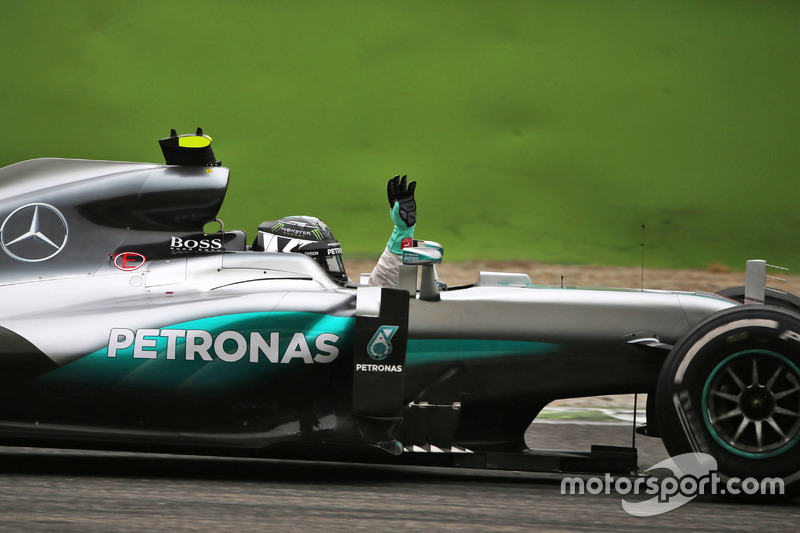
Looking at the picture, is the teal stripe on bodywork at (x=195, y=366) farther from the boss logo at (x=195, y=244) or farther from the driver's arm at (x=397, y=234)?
the driver's arm at (x=397, y=234)

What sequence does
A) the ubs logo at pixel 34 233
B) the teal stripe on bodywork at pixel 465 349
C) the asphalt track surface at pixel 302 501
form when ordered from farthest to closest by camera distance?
the ubs logo at pixel 34 233, the teal stripe on bodywork at pixel 465 349, the asphalt track surface at pixel 302 501

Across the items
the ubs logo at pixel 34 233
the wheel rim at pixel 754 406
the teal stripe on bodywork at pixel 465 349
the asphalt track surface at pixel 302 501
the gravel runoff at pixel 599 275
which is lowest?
the asphalt track surface at pixel 302 501

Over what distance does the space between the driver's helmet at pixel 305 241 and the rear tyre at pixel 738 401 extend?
7.44ft

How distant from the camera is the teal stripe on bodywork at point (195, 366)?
447 cm

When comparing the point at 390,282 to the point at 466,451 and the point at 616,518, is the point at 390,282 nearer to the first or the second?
the point at 466,451

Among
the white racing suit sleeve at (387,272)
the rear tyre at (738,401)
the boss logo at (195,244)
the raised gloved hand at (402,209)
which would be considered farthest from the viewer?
the raised gloved hand at (402,209)

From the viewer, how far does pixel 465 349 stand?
15.3 ft

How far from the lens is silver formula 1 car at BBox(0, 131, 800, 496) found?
14.7 feet

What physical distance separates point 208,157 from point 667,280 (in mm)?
8317

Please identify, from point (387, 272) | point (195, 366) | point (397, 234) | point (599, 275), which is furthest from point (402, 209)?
point (599, 275)

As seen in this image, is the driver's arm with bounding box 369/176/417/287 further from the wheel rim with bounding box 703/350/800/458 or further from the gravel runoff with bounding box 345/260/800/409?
the gravel runoff with bounding box 345/260/800/409

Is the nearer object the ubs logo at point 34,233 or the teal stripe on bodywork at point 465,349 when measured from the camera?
the teal stripe on bodywork at point 465,349

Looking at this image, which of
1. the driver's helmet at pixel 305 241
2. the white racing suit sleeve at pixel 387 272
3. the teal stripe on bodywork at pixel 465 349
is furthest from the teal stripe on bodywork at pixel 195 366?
the driver's helmet at pixel 305 241

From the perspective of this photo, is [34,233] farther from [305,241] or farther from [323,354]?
[305,241]
